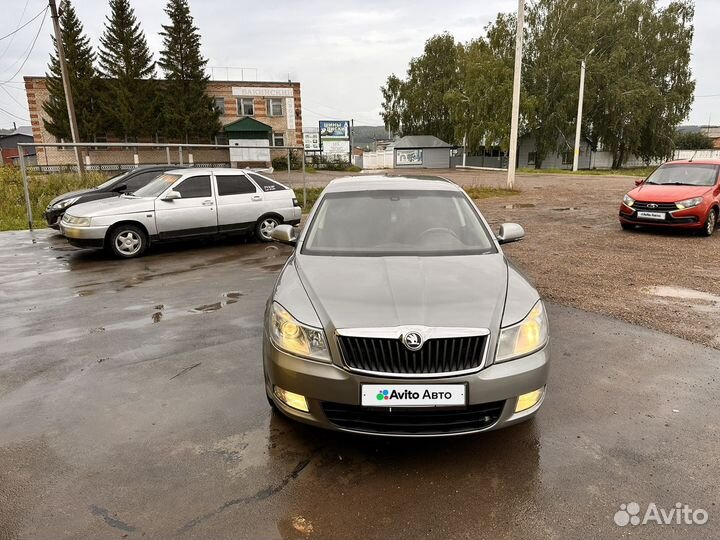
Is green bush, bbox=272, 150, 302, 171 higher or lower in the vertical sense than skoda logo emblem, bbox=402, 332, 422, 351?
higher

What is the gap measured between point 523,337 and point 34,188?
16.3m

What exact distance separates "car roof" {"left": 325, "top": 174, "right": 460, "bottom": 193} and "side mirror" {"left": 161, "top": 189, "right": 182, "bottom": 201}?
5.29 meters

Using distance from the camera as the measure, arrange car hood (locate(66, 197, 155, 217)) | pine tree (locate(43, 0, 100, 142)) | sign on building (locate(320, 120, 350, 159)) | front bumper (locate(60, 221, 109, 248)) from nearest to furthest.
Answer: front bumper (locate(60, 221, 109, 248))
car hood (locate(66, 197, 155, 217))
pine tree (locate(43, 0, 100, 142))
sign on building (locate(320, 120, 350, 159))

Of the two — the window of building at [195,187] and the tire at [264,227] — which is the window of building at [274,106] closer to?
the tire at [264,227]

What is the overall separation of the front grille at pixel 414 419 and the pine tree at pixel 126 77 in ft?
144

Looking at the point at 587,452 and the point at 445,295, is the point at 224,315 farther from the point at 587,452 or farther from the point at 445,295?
the point at 587,452

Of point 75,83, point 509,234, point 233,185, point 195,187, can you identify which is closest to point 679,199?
point 509,234

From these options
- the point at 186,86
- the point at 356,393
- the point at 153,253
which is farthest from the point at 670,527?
the point at 186,86

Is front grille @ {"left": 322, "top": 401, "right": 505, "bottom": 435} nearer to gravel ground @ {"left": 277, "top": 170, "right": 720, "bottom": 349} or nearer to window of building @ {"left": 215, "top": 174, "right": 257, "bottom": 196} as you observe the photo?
gravel ground @ {"left": 277, "top": 170, "right": 720, "bottom": 349}

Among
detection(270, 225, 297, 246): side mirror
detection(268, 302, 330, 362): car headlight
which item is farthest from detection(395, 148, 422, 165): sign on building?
detection(268, 302, 330, 362): car headlight

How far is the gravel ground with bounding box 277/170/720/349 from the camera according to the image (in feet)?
17.8

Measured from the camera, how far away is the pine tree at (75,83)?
3994 centimetres

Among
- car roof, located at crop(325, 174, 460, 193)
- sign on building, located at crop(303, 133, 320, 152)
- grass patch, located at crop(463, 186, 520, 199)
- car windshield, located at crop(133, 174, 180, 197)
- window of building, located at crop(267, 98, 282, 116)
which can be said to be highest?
window of building, located at crop(267, 98, 282, 116)

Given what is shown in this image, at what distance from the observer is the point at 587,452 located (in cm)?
294
